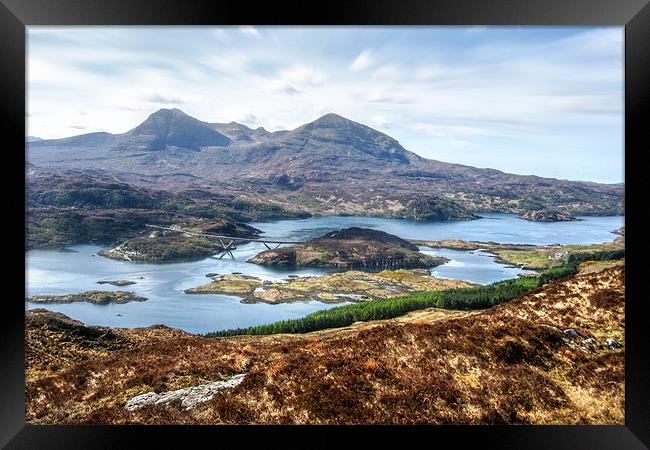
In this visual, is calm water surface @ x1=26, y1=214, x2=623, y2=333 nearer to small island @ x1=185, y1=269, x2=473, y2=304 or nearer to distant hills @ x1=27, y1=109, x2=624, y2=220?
small island @ x1=185, y1=269, x2=473, y2=304

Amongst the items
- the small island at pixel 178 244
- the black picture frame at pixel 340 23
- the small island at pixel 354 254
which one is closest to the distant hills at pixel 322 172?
the small island at pixel 354 254

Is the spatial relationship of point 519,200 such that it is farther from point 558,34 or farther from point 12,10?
point 12,10

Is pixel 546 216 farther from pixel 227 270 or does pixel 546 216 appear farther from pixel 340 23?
pixel 340 23

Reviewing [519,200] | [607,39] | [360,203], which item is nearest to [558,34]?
[607,39]

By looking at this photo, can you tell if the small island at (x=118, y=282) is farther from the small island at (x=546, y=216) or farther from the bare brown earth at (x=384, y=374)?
the small island at (x=546, y=216)

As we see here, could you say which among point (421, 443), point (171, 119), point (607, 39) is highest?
point (171, 119)
